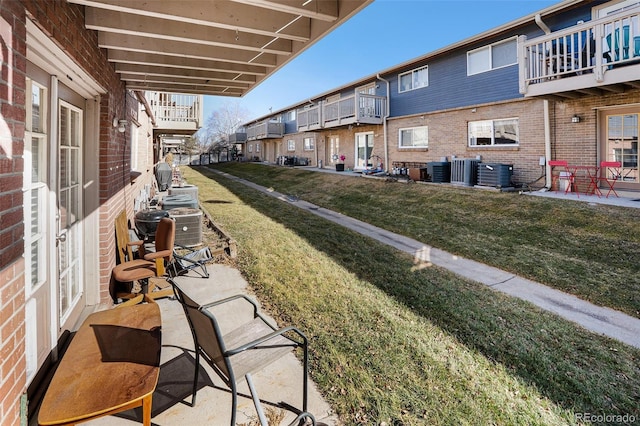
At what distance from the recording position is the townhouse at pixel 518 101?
9.11 meters

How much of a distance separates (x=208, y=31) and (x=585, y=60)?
10.9 m

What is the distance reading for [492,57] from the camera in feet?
42.6

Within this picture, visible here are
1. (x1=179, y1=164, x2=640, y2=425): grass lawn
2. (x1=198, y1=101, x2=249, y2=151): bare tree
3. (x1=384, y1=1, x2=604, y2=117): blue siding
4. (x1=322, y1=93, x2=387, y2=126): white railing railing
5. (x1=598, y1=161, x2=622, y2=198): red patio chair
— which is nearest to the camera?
(x1=179, y1=164, x2=640, y2=425): grass lawn

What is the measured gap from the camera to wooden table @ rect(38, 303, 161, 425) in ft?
5.55

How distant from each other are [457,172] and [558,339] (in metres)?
10.5

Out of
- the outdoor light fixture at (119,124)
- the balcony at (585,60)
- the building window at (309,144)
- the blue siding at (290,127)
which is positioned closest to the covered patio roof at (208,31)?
the outdoor light fixture at (119,124)

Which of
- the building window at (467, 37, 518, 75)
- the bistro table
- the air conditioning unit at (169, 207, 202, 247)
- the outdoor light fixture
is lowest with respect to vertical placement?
the air conditioning unit at (169, 207, 202, 247)

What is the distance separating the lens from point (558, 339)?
3.60 m

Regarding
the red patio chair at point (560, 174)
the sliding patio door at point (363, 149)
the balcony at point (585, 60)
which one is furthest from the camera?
the sliding patio door at point (363, 149)

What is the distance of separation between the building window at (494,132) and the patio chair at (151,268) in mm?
12244

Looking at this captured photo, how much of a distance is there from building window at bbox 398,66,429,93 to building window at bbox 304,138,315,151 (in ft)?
32.0

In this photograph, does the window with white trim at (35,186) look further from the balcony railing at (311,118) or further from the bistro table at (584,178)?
the balcony railing at (311,118)

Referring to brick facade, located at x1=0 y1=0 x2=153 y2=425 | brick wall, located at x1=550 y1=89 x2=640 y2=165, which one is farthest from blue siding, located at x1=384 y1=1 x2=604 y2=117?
brick facade, located at x1=0 y1=0 x2=153 y2=425

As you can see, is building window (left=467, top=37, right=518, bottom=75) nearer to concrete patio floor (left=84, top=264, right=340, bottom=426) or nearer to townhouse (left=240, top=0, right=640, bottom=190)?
townhouse (left=240, top=0, right=640, bottom=190)
